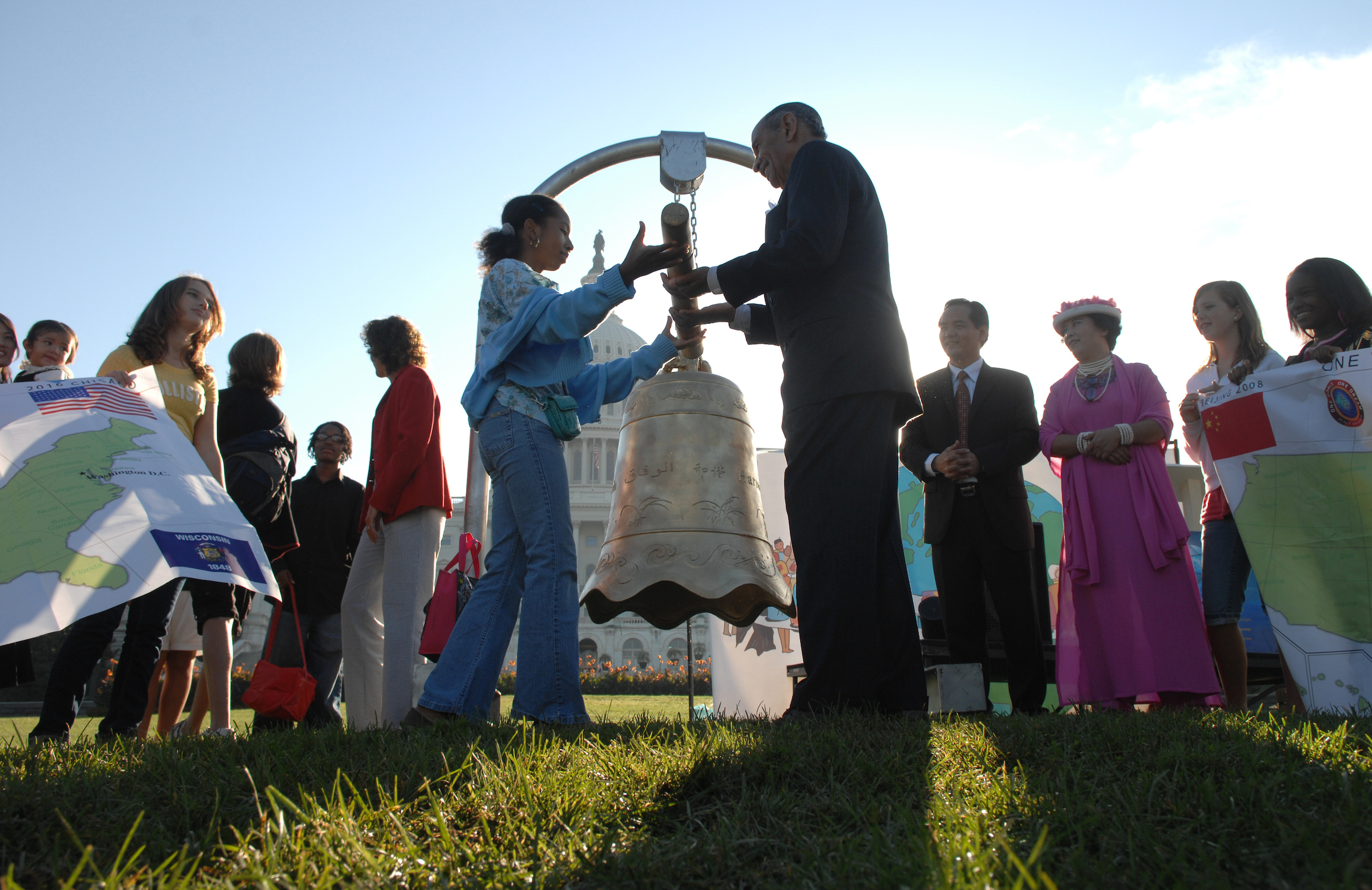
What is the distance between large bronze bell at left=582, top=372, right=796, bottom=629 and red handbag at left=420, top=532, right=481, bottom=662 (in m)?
0.90

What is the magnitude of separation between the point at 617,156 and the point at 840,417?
170 inches

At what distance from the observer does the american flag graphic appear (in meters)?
3.07

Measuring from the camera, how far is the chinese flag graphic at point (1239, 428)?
3.63 metres

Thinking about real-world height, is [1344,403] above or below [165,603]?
above

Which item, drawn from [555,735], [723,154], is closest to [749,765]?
[555,735]

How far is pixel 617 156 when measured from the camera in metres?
6.65

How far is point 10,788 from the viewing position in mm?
1491

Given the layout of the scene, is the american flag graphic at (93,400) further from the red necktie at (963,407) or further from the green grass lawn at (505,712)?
the red necktie at (963,407)

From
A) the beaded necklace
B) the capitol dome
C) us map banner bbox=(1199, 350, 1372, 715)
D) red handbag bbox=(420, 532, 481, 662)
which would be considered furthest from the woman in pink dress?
the capitol dome

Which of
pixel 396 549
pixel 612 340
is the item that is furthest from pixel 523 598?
pixel 612 340

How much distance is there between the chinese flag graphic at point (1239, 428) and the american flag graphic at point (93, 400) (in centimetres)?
420

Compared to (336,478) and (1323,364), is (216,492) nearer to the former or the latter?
(336,478)

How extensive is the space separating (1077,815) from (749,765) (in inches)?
22.8

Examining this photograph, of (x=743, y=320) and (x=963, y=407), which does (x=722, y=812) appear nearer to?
(x=743, y=320)
